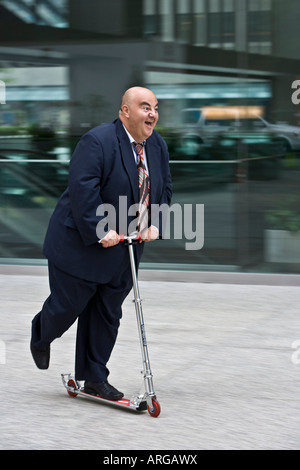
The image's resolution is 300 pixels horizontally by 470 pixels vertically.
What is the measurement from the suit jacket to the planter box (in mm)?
4185

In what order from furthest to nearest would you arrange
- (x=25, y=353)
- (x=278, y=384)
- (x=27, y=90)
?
(x=27, y=90) < (x=25, y=353) < (x=278, y=384)

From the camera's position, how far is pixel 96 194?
14.7 ft

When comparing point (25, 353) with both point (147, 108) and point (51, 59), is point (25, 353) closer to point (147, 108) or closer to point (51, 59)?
point (147, 108)

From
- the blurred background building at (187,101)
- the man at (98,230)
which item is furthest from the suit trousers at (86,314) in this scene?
the blurred background building at (187,101)

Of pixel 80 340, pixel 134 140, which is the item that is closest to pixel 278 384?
pixel 80 340

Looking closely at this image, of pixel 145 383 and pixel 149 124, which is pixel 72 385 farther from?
pixel 149 124

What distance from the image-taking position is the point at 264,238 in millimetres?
8906

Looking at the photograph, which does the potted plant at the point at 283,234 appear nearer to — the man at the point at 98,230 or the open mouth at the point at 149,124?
the man at the point at 98,230

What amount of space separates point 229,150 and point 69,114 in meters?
1.79

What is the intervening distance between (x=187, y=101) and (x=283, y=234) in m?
1.68

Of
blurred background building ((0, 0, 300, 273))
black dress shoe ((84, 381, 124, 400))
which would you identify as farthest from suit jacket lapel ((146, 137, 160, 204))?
blurred background building ((0, 0, 300, 273))

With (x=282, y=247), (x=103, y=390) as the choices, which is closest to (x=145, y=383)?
(x=103, y=390)

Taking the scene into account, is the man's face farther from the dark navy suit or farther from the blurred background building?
the blurred background building

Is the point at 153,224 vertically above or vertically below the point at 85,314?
above
